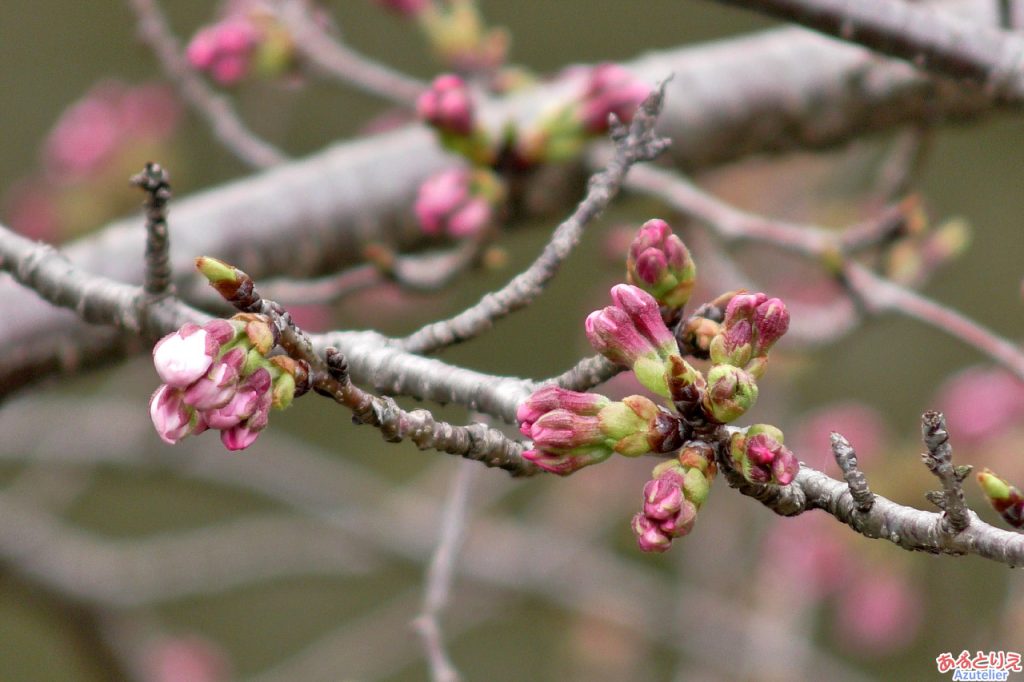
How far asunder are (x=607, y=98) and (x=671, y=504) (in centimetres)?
61

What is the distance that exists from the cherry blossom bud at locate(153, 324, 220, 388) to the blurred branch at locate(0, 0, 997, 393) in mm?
615

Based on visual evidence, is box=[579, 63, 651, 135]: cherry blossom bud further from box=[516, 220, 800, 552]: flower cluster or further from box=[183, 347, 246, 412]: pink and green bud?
box=[183, 347, 246, 412]: pink and green bud

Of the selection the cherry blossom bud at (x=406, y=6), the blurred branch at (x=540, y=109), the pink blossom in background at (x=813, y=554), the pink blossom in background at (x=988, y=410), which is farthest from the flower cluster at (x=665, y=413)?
the pink blossom in background at (x=813, y=554)

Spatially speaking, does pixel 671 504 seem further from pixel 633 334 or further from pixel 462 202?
pixel 462 202

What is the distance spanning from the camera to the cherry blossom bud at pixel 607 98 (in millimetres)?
1017

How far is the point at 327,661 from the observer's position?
258 centimetres

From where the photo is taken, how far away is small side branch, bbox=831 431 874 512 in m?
0.48

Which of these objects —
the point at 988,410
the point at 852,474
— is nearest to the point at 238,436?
the point at 852,474

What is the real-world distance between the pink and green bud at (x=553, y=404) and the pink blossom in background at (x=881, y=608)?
58.6 inches

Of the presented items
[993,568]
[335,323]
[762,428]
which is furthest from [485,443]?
[993,568]

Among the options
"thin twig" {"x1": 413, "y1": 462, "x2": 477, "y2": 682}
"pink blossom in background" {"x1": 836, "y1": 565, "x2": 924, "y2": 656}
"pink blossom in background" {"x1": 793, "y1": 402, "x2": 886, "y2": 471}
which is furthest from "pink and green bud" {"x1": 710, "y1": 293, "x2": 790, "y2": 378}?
"pink blossom in background" {"x1": 836, "y1": 565, "x2": 924, "y2": 656}

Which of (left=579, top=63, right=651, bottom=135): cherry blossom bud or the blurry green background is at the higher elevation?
the blurry green background

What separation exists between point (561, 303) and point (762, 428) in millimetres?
2907

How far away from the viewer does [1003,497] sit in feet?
1.63
